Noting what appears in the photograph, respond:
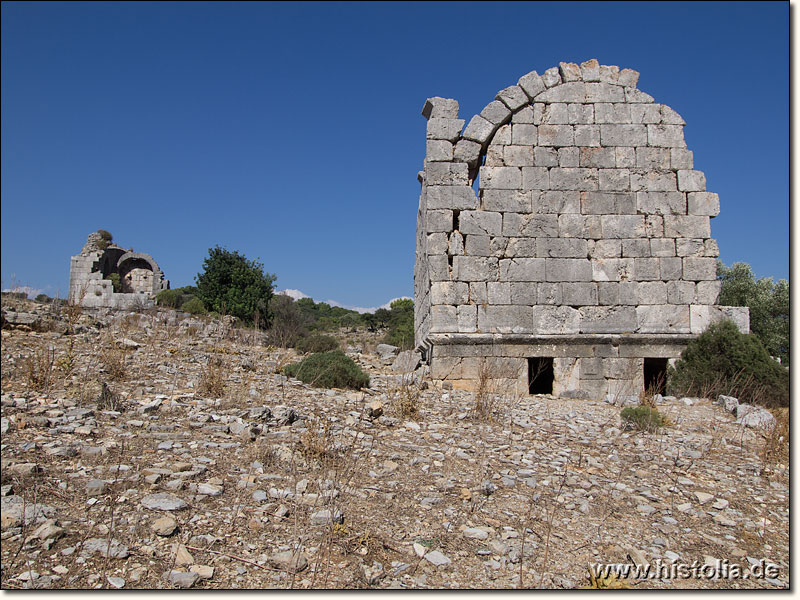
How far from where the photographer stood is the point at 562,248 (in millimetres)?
9188

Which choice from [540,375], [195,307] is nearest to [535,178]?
[540,375]

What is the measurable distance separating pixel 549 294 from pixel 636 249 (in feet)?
5.38

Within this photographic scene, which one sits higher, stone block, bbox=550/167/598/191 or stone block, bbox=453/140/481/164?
stone block, bbox=453/140/481/164

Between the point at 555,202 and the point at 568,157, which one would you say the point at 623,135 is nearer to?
the point at 568,157

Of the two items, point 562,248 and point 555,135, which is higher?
point 555,135

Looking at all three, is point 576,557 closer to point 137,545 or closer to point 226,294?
point 137,545

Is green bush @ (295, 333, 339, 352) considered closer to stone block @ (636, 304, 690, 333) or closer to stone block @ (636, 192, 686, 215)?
stone block @ (636, 304, 690, 333)

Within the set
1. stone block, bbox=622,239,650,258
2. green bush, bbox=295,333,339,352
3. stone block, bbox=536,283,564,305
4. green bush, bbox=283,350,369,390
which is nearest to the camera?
green bush, bbox=283,350,369,390

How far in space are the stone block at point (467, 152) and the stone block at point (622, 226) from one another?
2354mm

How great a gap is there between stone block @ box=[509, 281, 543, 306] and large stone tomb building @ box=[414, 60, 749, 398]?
2 centimetres

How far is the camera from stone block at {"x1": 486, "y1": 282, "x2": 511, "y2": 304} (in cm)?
906

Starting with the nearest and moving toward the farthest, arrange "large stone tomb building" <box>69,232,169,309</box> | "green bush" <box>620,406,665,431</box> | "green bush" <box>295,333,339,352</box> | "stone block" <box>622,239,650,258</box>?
"green bush" <box>620,406,665,431</box>
"stone block" <box>622,239,650,258</box>
"green bush" <box>295,333,339,352</box>
"large stone tomb building" <box>69,232,169,309</box>

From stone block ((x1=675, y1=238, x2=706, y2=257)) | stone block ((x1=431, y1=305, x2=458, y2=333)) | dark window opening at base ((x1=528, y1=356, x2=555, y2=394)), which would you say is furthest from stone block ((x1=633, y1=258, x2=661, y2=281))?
stone block ((x1=431, y1=305, x2=458, y2=333))

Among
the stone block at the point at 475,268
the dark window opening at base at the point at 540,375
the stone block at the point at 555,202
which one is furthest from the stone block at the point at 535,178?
the dark window opening at base at the point at 540,375
